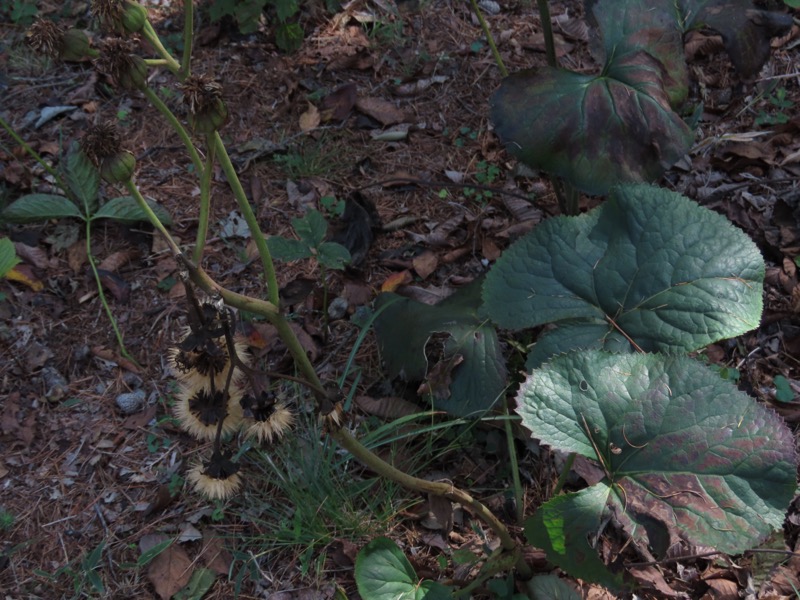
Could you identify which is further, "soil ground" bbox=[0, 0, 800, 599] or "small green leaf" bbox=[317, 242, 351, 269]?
"small green leaf" bbox=[317, 242, 351, 269]

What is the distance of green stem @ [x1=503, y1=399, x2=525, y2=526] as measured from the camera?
189 centimetres

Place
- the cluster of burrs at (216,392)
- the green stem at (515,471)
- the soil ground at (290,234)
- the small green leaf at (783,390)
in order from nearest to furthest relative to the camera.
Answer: the cluster of burrs at (216,392)
the green stem at (515,471)
the soil ground at (290,234)
the small green leaf at (783,390)

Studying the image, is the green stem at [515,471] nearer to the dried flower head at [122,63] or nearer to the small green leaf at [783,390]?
the small green leaf at [783,390]

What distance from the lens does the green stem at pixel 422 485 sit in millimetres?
1465

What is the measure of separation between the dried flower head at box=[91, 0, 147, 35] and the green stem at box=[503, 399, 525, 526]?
132 cm

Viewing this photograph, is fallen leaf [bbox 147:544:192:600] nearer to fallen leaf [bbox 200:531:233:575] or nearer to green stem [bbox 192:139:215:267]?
fallen leaf [bbox 200:531:233:575]

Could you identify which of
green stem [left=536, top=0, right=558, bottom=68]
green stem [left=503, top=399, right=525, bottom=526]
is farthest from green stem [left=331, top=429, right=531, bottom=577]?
green stem [left=536, top=0, right=558, bottom=68]

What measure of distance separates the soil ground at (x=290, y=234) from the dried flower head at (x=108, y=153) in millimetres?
1064

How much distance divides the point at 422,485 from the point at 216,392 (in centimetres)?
54

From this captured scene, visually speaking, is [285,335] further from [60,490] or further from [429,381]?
[60,490]

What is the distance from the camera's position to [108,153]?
4.08 ft

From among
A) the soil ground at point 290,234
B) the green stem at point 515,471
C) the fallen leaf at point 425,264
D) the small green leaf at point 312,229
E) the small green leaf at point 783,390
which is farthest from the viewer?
the fallen leaf at point 425,264

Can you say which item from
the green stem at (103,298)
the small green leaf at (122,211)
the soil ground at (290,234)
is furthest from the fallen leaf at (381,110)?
the green stem at (103,298)

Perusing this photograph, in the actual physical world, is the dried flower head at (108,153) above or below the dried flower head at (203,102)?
below
